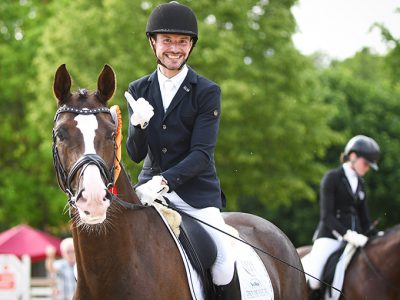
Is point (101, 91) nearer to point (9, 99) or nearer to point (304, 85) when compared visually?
point (304, 85)

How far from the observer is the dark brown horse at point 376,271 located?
Result: 11.2 metres

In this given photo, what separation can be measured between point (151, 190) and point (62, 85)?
1012 millimetres

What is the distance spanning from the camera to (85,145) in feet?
18.3

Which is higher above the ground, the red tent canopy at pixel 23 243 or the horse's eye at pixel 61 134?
the horse's eye at pixel 61 134

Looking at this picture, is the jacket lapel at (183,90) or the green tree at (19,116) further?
the green tree at (19,116)

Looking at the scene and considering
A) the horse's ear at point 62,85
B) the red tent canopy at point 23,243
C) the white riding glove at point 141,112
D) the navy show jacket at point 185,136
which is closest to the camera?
the horse's ear at point 62,85

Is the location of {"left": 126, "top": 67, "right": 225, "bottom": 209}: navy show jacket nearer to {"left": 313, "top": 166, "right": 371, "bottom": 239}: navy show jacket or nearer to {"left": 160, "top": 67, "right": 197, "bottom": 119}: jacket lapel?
{"left": 160, "top": 67, "right": 197, "bottom": 119}: jacket lapel

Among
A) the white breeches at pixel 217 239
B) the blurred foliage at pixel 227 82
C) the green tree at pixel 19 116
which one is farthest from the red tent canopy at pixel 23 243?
the white breeches at pixel 217 239

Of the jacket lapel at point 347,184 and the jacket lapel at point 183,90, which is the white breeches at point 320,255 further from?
the jacket lapel at point 183,90

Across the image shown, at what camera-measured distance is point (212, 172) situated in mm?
6988

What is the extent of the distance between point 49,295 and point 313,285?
30.8 ft

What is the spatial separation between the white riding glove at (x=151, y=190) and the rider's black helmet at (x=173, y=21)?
50.0 inches

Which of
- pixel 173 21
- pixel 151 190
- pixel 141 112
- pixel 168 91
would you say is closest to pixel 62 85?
pixel 141 112

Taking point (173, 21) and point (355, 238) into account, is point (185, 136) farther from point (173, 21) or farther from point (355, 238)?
point (355, 238)
